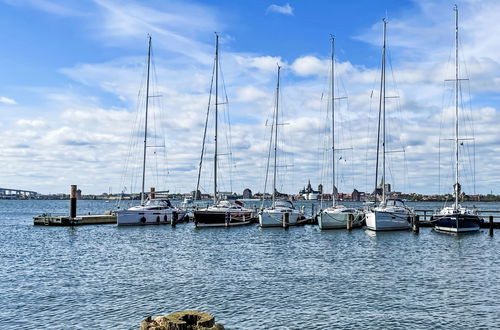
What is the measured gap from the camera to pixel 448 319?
19.9 m

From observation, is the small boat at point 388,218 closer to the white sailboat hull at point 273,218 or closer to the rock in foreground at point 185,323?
the white sailboat hull at point 273,218

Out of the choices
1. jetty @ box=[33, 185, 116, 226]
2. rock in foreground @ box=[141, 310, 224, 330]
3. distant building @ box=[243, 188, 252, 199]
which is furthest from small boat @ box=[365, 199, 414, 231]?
distant building @ box=[243, 188, 252, 199]

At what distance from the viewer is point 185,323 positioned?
1278 centimetres

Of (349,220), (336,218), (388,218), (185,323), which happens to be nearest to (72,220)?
(336,218)

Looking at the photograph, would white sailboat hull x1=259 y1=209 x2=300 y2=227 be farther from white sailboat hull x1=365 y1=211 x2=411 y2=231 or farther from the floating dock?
the floating dock

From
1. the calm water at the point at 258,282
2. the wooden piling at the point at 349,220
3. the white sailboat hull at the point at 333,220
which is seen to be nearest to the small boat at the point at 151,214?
the calm water at the point at 258,282

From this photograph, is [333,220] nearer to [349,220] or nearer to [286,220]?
[349,220]

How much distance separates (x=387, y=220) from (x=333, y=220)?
265 inches

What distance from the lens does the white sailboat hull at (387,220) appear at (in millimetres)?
56844

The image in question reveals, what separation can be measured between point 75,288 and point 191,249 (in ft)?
58.7

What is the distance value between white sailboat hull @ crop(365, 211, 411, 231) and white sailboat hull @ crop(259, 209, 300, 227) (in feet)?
35.1

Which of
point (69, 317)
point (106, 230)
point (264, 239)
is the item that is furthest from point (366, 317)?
point (106, 230)

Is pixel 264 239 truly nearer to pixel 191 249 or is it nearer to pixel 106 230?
pixel 191 249

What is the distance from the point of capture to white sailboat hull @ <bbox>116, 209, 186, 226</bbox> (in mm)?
67312
